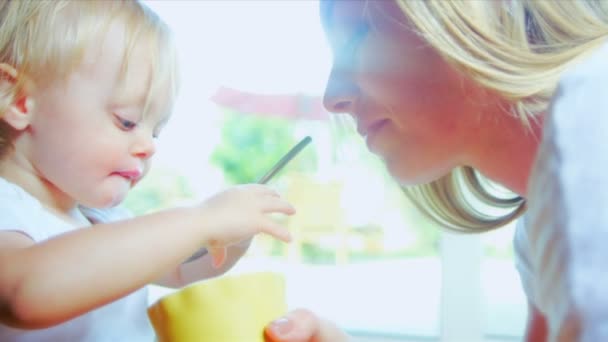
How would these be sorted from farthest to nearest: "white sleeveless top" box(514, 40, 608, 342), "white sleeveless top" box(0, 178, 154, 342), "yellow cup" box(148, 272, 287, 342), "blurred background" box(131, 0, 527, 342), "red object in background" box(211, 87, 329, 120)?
"red object in background" box(211, 87, 329, 120) < "blurred background" box(131, 0, 527, 342) < "white sleeveless top" box(0, 178, 154, 342) < "yellow cup" box(148, 272, 287, 342) < "white sleeveless top" box(514, 40, 608, 342)

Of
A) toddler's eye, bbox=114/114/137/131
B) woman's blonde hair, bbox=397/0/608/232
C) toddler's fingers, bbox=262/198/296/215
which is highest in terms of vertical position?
woman's blonde hair, bbox=397/0/608/232

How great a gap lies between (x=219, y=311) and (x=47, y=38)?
29 cm

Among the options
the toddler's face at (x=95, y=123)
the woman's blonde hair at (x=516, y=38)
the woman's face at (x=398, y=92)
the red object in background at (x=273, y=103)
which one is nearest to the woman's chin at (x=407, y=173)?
the woman's face at (x=398, y=92)

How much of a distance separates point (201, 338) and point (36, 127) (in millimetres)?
270

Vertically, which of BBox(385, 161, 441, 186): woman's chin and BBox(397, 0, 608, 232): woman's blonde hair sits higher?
BBox(397, 0, 608, 232): woman's blonde hair

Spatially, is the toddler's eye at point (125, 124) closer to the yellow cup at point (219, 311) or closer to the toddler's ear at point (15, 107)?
the toddler's ear at point (15, 107)

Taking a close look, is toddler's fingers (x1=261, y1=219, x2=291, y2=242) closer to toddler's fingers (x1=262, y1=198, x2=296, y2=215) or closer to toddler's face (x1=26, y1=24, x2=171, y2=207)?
toddler's fingers (x1=262, y1=198, x2=296, y2=215)

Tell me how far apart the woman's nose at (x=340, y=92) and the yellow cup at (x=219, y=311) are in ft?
0.73

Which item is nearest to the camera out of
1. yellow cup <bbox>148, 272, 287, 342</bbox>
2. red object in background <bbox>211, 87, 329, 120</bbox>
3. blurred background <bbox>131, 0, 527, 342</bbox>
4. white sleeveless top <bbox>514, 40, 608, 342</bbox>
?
white sleeveless top <bbox>514, 40, 608, 342</bbox>

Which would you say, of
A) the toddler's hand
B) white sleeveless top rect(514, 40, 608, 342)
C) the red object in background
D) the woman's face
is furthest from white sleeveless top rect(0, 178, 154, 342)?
the red object in background

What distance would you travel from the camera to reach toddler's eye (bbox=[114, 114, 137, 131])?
0.60 meters

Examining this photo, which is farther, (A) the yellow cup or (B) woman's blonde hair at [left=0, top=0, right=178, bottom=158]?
(B) woman's blonde hair at [left=0, top=0, right=178, bottom=158]

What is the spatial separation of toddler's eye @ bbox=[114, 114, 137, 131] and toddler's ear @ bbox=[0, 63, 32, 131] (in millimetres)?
74

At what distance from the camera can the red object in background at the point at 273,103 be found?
1152mm
